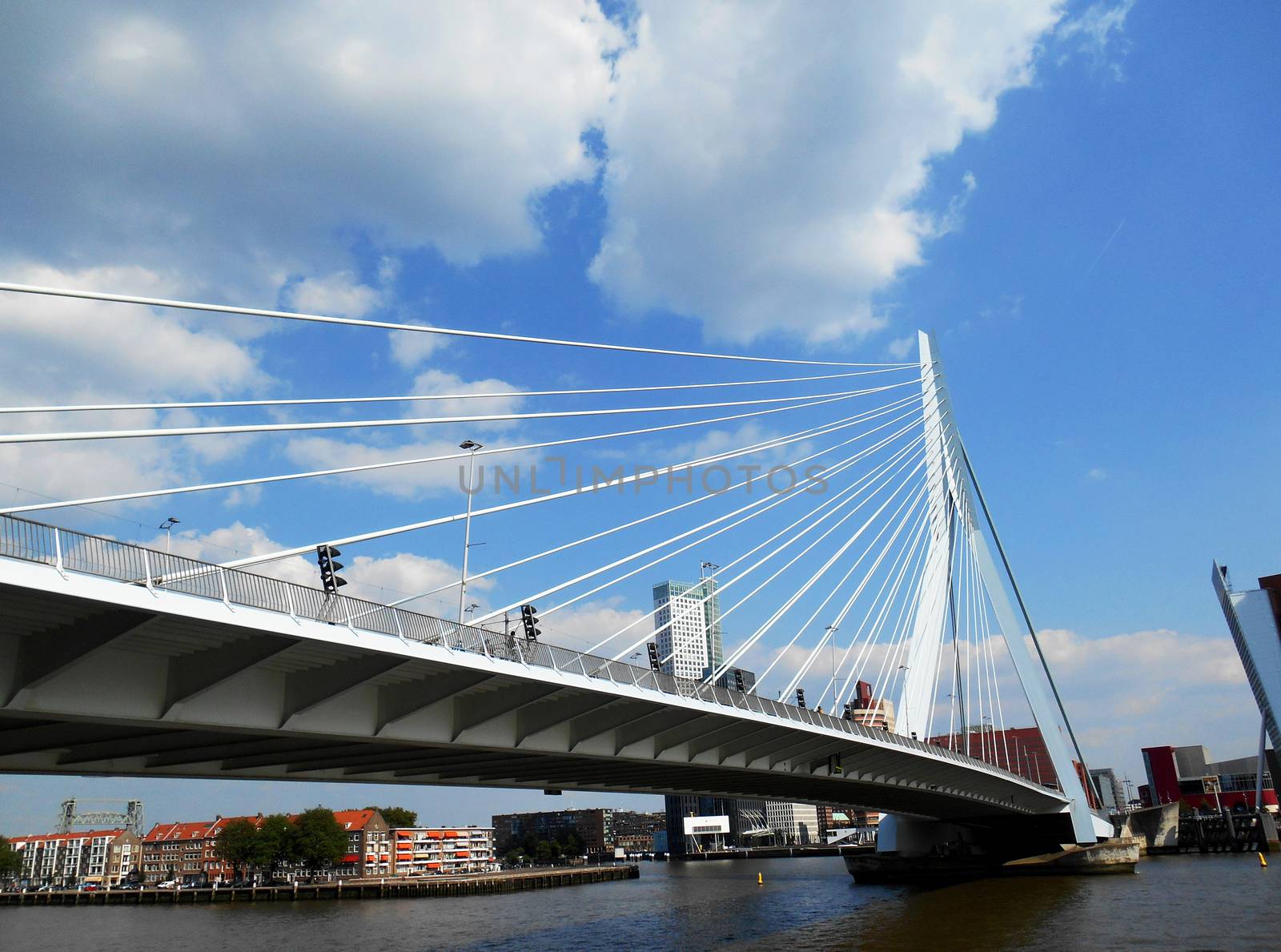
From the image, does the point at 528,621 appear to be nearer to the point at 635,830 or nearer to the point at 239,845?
the point at 239,845

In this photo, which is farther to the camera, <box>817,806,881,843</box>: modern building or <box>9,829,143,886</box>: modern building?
<box>817,806,881,843</box>: modern building

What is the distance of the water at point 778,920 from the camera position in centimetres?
2508

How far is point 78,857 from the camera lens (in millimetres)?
120062

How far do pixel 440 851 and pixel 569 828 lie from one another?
7370 cm

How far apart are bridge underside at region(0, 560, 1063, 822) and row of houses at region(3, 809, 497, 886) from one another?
72312 mm

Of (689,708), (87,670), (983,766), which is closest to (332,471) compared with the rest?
(87,670)

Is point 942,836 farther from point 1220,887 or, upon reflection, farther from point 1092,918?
point 1092,918

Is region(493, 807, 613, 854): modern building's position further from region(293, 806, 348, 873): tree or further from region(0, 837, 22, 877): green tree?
region(293, 806, 348, 873): tree

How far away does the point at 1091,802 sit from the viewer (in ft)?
194

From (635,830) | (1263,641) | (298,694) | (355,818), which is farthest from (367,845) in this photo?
(635,830)

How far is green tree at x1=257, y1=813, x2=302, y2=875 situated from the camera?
75.2 m

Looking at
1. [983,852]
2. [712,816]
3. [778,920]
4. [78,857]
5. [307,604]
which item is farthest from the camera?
[712,816]

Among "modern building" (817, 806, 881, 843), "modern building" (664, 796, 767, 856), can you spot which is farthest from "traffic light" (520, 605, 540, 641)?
"modern building" (664, 796, 767, 856)

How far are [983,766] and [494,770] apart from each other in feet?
77.4
